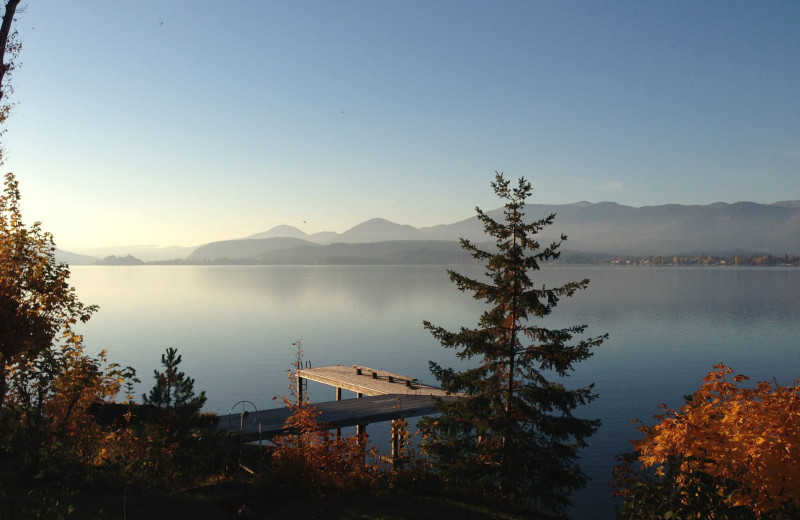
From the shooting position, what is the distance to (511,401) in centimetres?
1563

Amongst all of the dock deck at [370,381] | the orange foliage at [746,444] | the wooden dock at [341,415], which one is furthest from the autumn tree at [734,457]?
the dock deck at [370,381]

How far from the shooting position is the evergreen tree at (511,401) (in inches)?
600

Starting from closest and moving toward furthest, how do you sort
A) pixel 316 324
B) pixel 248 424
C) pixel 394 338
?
1. pixel 248 424
2. pixel 394 338
3. pixel 316 324

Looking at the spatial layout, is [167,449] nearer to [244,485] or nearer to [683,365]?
[244,485]

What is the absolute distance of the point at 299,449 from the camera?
14.6m

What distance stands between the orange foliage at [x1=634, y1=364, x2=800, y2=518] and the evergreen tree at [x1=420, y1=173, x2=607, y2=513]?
4.58m

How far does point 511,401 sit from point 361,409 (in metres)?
10.2

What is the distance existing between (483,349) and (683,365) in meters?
39.0

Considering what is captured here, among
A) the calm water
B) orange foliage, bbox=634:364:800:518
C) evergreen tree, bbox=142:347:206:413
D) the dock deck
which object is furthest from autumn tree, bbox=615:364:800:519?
the dock deck

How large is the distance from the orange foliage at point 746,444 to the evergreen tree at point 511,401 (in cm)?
458

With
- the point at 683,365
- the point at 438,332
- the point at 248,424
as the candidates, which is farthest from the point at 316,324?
the point at 438,332

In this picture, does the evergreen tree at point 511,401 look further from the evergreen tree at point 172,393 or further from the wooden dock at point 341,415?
the evergreen tree at point 172,393

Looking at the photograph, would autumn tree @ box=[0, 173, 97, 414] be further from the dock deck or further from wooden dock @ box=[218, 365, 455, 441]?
the dock deck

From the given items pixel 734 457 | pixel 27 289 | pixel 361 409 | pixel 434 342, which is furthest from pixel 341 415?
pixel 434 342
